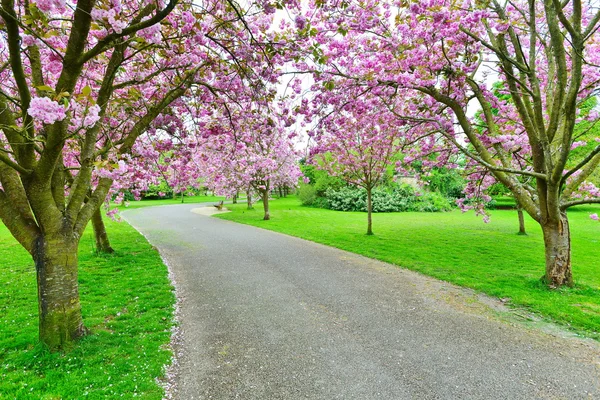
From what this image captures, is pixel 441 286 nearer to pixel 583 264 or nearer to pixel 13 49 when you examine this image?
pixel 583 264

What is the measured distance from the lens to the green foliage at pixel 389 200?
27.8m

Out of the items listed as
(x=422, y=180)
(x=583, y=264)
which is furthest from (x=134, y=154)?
(x=583, y=264)

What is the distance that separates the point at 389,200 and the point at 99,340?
26.3 metres

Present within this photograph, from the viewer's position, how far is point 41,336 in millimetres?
3994

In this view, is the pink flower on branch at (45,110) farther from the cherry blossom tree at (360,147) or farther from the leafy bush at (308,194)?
the leafy bush at (308,194)

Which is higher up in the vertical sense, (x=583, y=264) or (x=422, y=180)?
(x=422, y=180)

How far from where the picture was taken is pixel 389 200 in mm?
27969

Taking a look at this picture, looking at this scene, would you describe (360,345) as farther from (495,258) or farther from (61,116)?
(495,258)

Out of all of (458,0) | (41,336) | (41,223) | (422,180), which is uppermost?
(458,0)

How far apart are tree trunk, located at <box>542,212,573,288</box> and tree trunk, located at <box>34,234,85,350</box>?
872 cm

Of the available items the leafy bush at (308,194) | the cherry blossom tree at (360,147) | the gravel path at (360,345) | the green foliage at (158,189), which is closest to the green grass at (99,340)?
the gravel path at (360,345)

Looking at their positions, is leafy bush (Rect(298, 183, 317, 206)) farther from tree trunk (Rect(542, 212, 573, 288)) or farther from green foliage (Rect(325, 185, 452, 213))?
tree trunk (Rect(542, 212, 573, 288))

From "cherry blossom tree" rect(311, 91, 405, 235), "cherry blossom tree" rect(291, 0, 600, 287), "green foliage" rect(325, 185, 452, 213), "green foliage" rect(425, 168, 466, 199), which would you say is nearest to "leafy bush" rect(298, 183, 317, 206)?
"green foliage" rect(325, 185, 452, 213)

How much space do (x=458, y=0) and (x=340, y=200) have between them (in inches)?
925
